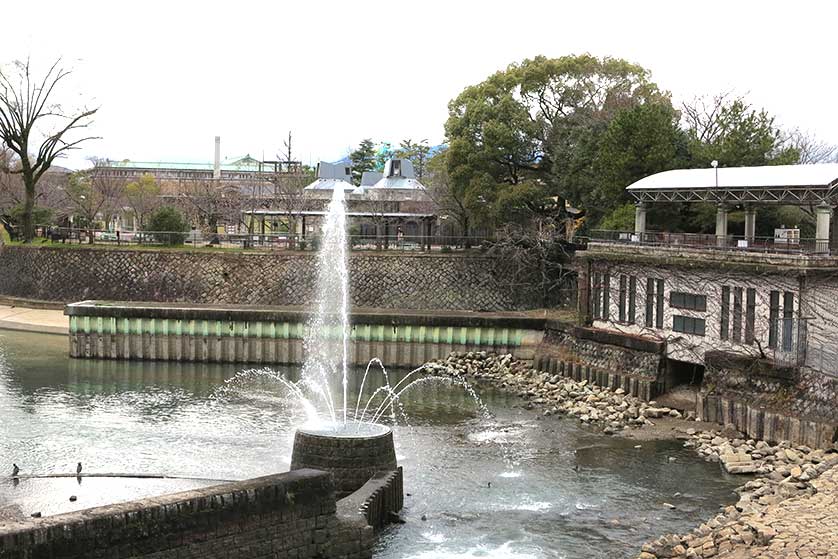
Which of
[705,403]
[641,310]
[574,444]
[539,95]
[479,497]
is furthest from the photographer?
[539,95]

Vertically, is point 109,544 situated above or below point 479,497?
above

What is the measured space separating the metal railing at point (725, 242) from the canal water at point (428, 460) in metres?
8.47

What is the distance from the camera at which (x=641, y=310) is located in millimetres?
39594

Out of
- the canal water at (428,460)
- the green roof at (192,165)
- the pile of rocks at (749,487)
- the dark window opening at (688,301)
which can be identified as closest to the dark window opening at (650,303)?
the dark window opening at (688,301)

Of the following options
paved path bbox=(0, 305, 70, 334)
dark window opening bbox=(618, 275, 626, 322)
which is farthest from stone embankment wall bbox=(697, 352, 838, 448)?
paved path bbox=(0, 305, 70, 334)

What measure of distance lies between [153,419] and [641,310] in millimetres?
20189

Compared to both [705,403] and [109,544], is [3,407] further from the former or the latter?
[705,403]

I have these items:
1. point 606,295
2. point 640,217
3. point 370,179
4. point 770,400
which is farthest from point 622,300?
point 370,179

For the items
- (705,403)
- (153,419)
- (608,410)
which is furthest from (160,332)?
(705,403)

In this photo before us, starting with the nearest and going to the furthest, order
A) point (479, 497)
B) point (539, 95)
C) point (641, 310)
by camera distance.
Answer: point (479, 497), point (641, 310), point (539, 95)

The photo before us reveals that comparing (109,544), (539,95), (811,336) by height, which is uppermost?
(539,95)

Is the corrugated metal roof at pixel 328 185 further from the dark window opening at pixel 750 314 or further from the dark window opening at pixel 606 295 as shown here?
the dark window opening at pixel 750 314

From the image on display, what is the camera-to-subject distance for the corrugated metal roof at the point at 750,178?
1369 inches

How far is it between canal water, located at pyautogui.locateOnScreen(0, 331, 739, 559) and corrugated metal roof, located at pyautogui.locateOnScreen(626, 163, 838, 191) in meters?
11.5
